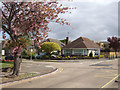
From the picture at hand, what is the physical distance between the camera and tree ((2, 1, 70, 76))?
12.1m

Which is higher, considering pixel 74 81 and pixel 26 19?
pixel 26 19

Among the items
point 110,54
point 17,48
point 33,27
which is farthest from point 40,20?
point 110,54

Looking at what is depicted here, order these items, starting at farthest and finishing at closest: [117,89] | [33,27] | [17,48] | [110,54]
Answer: [110,54] → [33,27] → [17,48] → [117,89]

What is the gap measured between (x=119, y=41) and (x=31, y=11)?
50.8 metres

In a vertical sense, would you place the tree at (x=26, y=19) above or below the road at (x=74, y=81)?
above

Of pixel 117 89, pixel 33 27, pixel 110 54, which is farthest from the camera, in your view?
pixel 110 54

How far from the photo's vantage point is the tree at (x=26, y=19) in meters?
12.1

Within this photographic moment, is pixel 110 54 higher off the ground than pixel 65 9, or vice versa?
pixel 65 9

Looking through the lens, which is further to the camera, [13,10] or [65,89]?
[13,10]

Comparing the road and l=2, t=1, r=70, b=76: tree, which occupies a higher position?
l=2, t=1, r=70, b=76: tree

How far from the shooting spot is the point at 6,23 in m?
13.1

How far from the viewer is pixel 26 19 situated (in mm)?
12875

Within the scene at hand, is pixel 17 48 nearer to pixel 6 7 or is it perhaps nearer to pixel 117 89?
pixel 6 7

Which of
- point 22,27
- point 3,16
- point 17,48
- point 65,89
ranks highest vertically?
point 3,16
